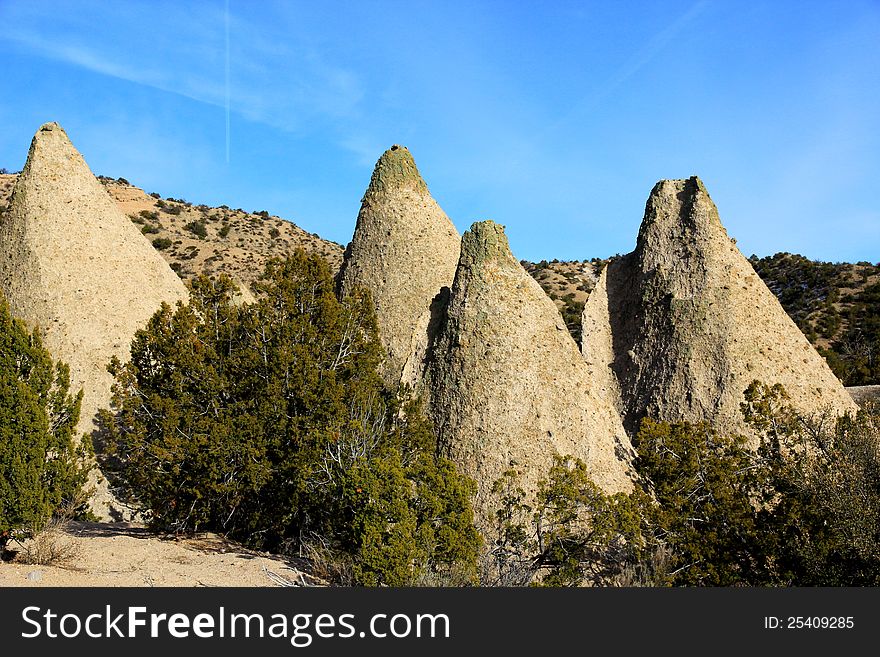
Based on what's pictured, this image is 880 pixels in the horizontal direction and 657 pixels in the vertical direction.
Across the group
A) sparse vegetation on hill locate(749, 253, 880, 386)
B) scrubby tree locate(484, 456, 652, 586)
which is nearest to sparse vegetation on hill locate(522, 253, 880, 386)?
sparse vegetation on hill locate(749, 253, 880, 386)

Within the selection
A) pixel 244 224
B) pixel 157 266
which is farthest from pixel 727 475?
pixel 244 224

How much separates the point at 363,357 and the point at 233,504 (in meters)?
3.54

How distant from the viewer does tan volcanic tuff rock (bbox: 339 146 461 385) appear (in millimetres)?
14094

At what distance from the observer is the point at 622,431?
11.8 m

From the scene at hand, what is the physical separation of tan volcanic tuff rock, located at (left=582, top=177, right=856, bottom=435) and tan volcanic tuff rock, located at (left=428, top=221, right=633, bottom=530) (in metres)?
1.85

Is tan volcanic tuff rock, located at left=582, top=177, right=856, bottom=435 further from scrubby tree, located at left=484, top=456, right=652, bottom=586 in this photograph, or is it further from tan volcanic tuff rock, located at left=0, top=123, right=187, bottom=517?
tan volcanic tuff rock, located at left=0, top=123, right=187, bottom=517

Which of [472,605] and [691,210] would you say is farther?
[691,210]

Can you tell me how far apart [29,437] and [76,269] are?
21.1ft

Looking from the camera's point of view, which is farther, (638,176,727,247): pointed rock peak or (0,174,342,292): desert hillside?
(0,174,342,292): desert hillside

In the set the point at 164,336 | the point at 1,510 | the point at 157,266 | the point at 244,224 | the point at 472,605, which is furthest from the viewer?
the point at 244,224

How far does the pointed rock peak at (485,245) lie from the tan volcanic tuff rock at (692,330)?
3133 millimetres

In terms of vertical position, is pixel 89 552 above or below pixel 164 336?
below

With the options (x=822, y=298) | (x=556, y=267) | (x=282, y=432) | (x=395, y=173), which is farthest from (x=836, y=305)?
(x=282, y=432)

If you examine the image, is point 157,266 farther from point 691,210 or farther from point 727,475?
point 727,475
